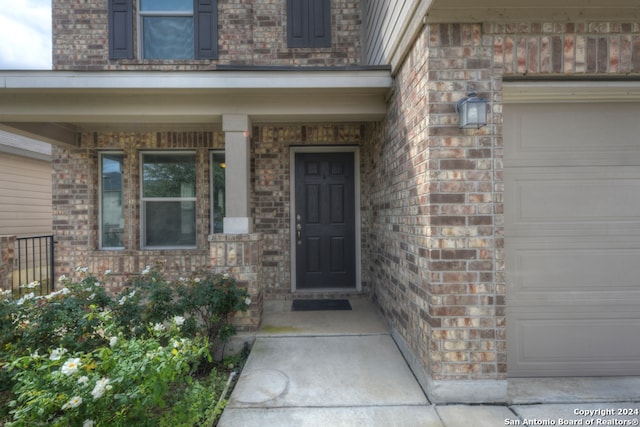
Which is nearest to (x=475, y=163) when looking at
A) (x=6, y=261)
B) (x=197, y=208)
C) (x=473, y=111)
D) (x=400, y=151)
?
(x=473, y=111)

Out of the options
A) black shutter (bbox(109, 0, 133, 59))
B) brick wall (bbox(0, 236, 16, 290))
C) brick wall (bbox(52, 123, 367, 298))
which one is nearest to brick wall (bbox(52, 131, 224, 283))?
brick wall (bbox(52, 123, 367, 298))

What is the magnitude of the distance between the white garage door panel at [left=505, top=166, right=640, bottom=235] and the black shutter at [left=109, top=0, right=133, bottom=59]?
5.05 metres

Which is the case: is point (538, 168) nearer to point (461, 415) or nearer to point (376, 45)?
point (461, 415)

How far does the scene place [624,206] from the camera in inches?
92.8

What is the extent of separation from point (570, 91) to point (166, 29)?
16.3 feet

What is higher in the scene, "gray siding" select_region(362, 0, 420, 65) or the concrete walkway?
"gray siding" select_region(362, 0, 420, 65)

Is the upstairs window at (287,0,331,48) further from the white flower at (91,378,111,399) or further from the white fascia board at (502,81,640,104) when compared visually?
the white flower at (91,378,111,399)

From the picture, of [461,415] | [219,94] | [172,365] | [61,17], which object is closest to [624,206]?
[461,415]

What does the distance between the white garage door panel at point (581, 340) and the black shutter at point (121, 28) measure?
563 centimetres

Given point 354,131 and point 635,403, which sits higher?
point 354,131

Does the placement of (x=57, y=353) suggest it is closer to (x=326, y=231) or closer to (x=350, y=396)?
(x=350, y=396)

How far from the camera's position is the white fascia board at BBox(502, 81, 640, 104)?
2270mm

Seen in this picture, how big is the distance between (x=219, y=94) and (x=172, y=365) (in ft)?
8.44

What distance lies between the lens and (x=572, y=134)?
237 cm
